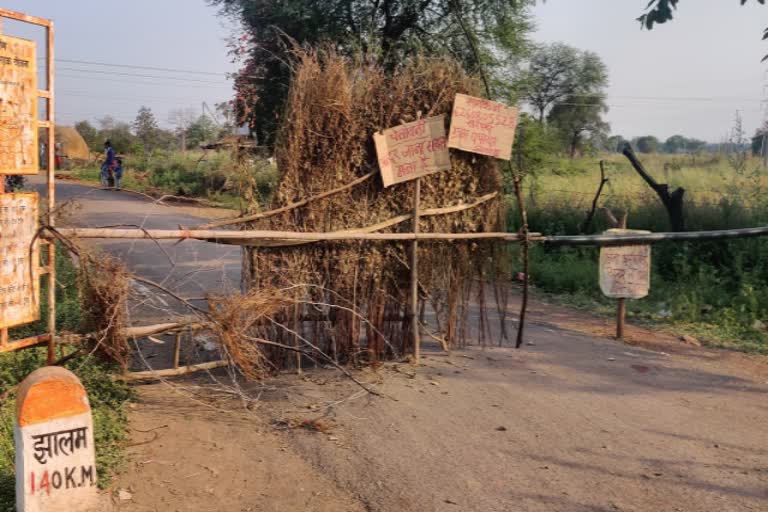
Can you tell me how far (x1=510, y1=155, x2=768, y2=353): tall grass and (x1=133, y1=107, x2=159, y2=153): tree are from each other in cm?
2866

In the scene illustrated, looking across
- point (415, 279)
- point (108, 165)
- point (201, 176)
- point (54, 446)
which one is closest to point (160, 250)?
point (415, 279)

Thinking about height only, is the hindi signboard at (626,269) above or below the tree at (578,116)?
below

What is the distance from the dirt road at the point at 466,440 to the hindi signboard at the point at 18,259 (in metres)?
1.08

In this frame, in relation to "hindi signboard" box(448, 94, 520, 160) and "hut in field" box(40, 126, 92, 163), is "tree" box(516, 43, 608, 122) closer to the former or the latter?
"hut in field" box(40, 126, 92, 163)

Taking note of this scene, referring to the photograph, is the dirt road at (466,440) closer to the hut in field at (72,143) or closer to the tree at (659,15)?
the tree at (659,15)

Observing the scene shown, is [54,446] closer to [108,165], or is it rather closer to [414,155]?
[414,155]

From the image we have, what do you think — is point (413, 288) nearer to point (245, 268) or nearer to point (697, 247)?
point (245, 268)

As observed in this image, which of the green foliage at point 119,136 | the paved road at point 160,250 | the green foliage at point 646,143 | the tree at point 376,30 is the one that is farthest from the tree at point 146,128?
the green foliage at point 646,143

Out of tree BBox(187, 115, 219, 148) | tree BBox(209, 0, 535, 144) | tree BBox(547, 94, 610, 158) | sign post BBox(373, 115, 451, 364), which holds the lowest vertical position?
sign post BBox(373, 115, 451, 364)

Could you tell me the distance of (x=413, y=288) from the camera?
20.8ft

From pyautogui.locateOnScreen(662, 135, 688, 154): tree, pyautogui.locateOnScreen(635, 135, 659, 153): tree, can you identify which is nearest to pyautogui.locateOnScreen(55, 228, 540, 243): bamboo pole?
pyautogui.locateOnScreen(635, 135, 659, 153): tree

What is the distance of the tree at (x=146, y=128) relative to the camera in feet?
130

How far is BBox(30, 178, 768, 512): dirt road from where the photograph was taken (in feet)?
14.0

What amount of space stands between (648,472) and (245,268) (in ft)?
10.4
